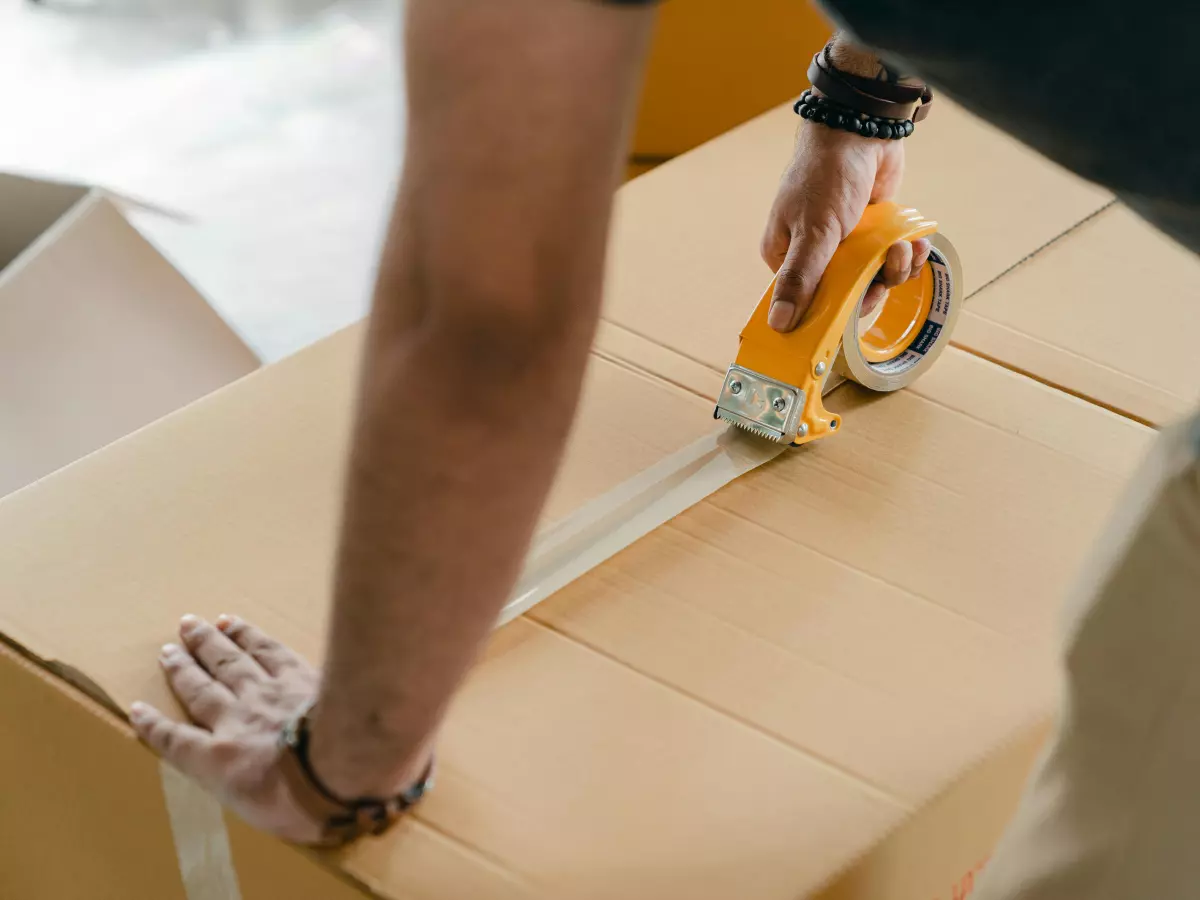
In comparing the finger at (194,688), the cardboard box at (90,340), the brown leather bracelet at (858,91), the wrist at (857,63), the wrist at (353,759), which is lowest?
the cardboard box at (90,340)

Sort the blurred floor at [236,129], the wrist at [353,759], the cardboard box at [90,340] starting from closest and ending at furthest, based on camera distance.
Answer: the wrist at [353,759] → the cardboard box at [90,340] → the blurred floor at [236,129]

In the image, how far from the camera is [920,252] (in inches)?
42.5

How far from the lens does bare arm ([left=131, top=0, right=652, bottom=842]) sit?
46 cm

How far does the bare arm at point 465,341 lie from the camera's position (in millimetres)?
458

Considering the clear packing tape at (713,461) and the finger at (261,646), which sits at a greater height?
the clear packing tape at (713,461)

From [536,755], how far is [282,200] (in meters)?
1.56

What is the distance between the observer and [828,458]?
1.04m

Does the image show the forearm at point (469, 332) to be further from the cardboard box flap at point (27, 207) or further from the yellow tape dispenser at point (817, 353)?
the cardboard box flap at point (27, 207)

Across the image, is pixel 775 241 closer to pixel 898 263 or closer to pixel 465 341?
pixel 898 263

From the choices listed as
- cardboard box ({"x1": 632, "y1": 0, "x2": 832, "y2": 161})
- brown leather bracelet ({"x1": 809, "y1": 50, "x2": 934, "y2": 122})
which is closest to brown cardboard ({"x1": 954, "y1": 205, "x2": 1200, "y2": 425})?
brown leather bracelet ({"x1": 809, "y1": 50, "x2": 934, "y2": 122})

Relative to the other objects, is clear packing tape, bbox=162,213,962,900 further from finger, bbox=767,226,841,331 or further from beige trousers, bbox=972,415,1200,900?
beige trousers, bbox=972,415,1200,900

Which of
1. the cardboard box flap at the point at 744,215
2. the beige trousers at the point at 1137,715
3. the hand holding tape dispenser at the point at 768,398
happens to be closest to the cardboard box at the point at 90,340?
the cardboard box flap at the point at 744,215

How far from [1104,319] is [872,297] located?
27 centimetres

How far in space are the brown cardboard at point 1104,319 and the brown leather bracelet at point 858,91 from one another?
0.81 feet
